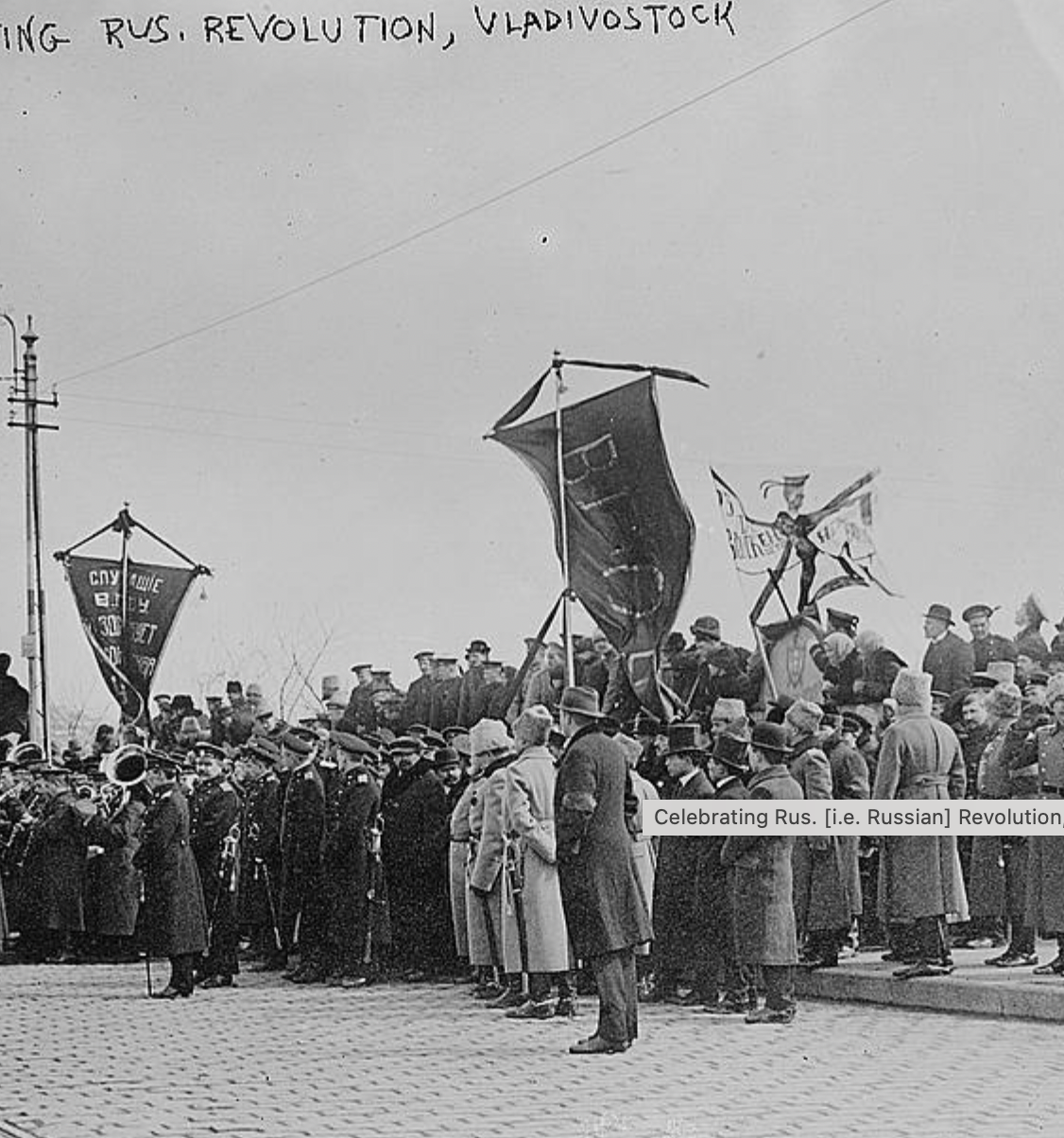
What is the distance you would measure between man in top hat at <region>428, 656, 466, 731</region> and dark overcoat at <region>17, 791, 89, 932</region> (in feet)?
6.89

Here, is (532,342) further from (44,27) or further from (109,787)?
(109,787)

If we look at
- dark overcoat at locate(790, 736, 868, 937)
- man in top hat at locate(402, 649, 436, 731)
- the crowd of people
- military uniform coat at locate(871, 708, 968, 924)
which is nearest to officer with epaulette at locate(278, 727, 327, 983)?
the crowd of people

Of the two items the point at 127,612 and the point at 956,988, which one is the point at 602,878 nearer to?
the point at 956,988

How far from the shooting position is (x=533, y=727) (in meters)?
7.13

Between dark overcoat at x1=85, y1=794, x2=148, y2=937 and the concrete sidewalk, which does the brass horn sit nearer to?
dark overcoat at x1=85, y1=794, x2=148, y2=937

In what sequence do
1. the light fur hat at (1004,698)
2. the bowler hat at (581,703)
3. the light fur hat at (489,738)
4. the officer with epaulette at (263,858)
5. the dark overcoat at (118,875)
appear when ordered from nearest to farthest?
the bowler hat at (581,703) < the light fur hat at (1004,698) < the light fur hat at (489,738) < the officer with epaulette at (263,858) < the dark overcoat at (118,875)

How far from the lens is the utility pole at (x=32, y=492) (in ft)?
22.0

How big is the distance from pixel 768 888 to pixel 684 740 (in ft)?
1.90

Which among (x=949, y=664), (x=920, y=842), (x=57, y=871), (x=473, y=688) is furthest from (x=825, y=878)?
(x=57, y=871)

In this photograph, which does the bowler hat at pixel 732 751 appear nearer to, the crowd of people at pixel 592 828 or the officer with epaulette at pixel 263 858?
the crowd of people at pixel 592 828

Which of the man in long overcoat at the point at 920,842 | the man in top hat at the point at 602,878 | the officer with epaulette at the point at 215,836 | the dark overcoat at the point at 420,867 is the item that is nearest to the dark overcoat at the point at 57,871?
the officer with epaulette at the point at 215,836

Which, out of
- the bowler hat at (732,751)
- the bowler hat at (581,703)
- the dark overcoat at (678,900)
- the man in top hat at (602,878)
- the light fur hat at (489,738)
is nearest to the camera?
the man in top hat at (602,878)

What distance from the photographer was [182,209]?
21.8 ft

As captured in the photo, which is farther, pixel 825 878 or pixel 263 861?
pixel 263 861
